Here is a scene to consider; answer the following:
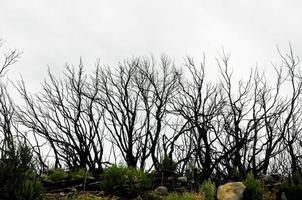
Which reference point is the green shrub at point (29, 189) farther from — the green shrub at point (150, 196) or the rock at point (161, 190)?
the rock at point (161, 190)

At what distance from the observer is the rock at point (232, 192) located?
374 inches

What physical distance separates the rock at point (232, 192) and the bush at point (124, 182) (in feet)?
6.03

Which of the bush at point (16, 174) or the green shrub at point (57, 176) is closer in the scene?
the bush at point (16, 174)

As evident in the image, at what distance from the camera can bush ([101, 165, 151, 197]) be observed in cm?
1056

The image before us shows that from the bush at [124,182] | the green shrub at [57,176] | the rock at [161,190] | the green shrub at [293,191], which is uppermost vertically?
the green shrub at [57,176]

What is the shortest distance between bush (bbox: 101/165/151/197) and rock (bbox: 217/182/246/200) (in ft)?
6.03

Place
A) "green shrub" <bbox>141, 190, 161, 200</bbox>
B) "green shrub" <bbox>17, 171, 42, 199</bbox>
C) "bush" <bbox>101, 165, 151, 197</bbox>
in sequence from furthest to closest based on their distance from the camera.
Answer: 1. "bush" <bbox>101, 165, 151, 197</bbox>
2. "green shrub" <bbox>141, 190, 161, 200</bbox>
3. "green shrub" <bbox>17, 171, 42, 199</bbox>

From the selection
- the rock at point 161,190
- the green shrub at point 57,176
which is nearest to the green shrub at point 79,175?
the green shrub at point 57,176

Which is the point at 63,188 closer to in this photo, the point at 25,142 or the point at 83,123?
the point at 25,142

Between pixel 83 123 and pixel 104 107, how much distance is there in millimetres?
1092

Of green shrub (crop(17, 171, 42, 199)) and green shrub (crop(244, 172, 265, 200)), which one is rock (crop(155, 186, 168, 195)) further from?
green shrub (crop(17, 171, 42, 199))

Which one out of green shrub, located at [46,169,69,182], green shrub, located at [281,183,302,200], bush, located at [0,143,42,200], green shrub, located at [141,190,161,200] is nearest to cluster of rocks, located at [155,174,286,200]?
green shrub, located at [281,183,302,200]

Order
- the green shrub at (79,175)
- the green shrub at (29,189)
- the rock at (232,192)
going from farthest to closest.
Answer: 1. the green shrub at (79,175)
2. the rock at (232,192)
3. the green shrub at (29,189)

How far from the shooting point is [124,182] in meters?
10.6
